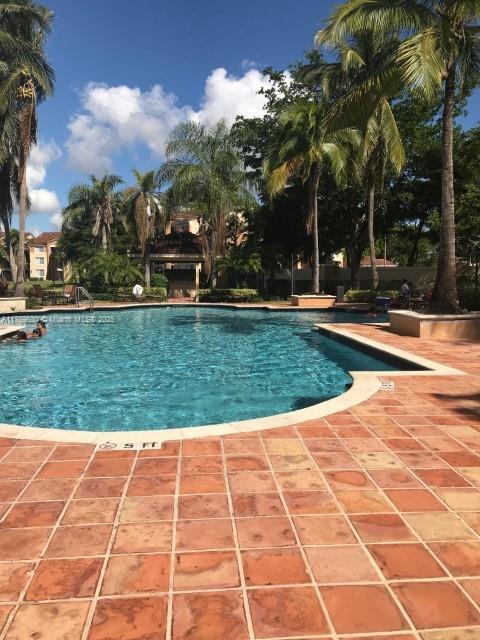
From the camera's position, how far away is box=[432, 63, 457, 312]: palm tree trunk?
12570 mm

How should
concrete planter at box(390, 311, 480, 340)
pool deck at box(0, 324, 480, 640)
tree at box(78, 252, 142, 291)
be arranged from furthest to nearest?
tree at box(78, 252, 142, 291) → concrete planter at box(390, 311, 480, 340) → pool deck at box(0, 324, 480, 640)

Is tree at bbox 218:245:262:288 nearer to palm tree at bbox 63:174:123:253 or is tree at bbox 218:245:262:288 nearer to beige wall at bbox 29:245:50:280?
palm tree at bbox 63:174:123:253

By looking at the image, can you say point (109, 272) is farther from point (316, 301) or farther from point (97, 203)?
point (316, 301)

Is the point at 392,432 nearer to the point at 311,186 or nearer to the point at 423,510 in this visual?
the point at 423,510

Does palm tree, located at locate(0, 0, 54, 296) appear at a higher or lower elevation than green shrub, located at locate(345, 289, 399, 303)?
higher

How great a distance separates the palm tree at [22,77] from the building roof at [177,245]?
15003 mm

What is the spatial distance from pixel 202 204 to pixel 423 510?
27.4 m

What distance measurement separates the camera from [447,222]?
1270 cm

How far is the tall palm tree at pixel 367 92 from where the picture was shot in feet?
40.7

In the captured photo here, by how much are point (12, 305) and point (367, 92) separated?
60.3 feet

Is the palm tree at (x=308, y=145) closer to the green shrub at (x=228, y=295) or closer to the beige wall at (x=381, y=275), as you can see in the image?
the green shrub at (x=228, y=295)

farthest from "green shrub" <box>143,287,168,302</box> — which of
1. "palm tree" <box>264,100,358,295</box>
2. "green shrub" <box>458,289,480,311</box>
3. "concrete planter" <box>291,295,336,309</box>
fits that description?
"green shrub" <box>458,289,480,311</box>

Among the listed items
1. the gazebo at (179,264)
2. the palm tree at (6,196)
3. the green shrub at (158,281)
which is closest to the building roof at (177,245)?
the gazebo at (179,264)

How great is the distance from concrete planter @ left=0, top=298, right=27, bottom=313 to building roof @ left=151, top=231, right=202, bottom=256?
16.6 meters
